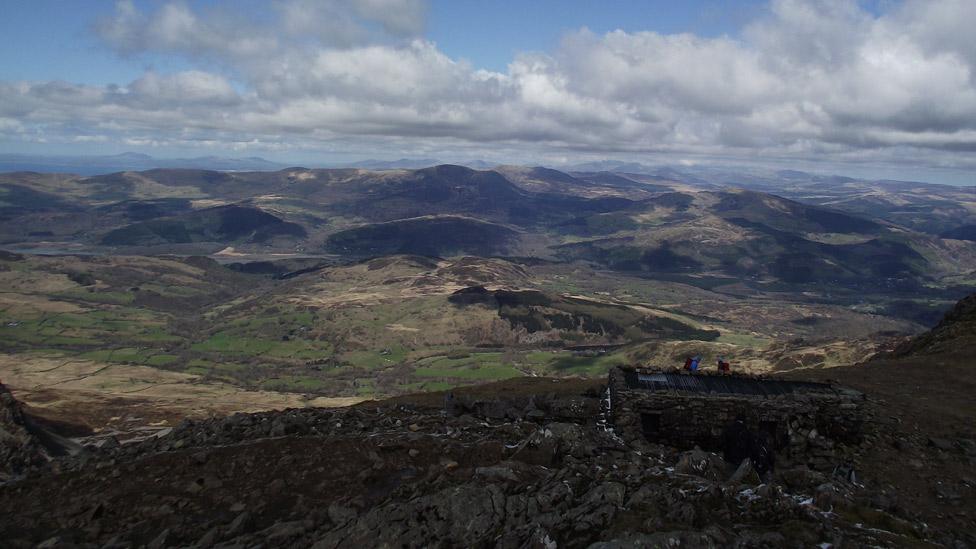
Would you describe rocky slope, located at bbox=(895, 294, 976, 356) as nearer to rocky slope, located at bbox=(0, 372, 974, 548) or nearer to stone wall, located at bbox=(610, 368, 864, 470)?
stone wall, located at bbox=(610, 368, 864, 470)

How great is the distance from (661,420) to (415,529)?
16.0m

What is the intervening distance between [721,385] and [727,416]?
11.0 feet

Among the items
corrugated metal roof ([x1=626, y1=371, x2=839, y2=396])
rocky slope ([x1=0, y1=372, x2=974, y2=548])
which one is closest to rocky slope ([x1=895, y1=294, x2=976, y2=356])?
corrugated metal roof ([x1=626, y1=371, x2=839, y2=396])

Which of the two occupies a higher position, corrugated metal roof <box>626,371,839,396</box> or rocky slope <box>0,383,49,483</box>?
corrugated metal roof <box>626,371,839,396</box>

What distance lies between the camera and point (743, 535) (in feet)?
44.7

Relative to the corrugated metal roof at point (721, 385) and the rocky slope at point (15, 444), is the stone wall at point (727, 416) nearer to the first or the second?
the corrugated metal roof at point (721, 385)

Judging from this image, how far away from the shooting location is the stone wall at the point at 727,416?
86.4 ft

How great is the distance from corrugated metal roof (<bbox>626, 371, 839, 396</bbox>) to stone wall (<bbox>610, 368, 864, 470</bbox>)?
1.21m

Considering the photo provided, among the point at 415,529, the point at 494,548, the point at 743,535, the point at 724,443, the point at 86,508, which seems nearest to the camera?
the point at 743,535

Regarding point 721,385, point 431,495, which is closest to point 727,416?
point 721,385

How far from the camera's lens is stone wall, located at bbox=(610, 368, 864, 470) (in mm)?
26344

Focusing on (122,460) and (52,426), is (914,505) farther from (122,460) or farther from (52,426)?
(52,426)

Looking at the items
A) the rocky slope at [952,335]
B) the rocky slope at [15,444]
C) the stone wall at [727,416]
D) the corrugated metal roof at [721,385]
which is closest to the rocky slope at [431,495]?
the stone wall at [727,416]

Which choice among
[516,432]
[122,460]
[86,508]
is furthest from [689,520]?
[122,460]
